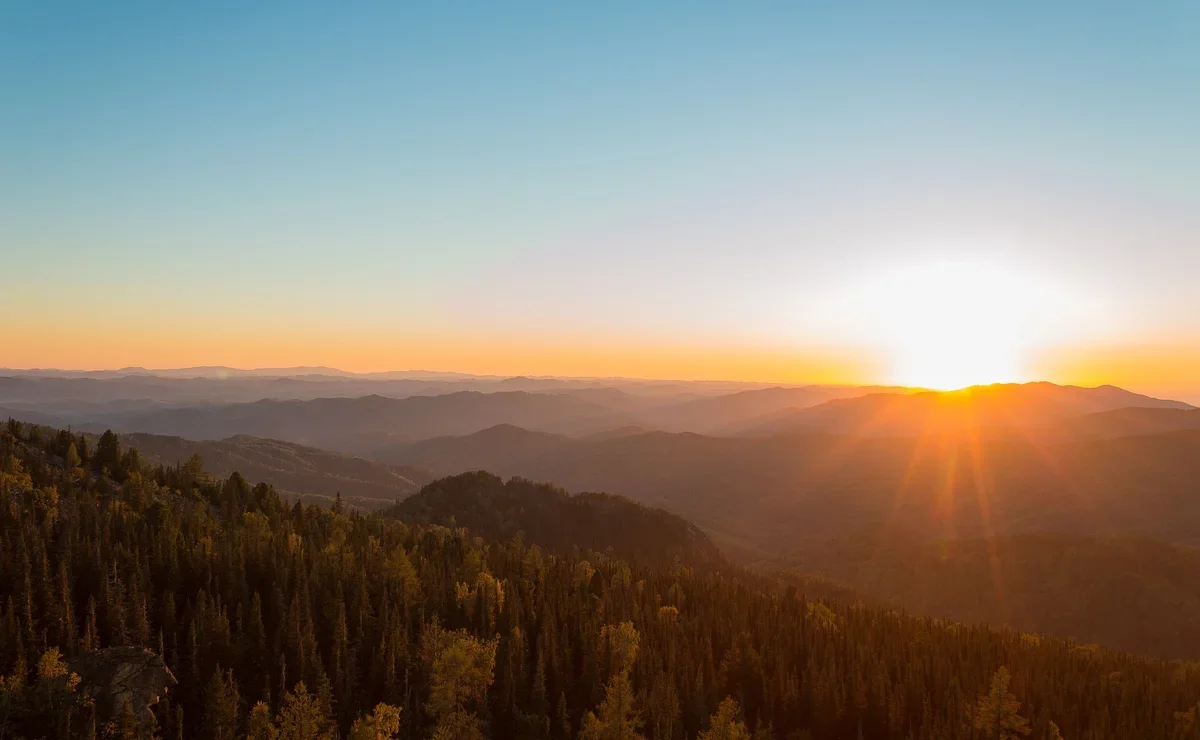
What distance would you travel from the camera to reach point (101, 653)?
78.6 m

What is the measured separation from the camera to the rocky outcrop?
7275cm

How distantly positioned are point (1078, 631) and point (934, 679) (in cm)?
11569

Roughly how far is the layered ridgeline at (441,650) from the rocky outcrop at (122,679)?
4.93ft

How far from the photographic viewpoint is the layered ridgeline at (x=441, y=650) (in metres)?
84.9

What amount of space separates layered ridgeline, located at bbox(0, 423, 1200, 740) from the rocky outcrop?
4.93 ft

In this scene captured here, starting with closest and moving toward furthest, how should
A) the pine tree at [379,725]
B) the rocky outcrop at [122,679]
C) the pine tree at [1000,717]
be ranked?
the rocky outcrop at [122,679], the pine tree at [379,725], the pine tree at [1000,717]

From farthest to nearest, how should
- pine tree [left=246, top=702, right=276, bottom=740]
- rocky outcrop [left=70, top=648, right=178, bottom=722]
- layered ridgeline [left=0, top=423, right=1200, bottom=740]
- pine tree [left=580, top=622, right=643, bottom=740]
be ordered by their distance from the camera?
pine tree [left=580, top=622, right=643, bottom=740], layered ridgeline [left=0, top=423, right=1200, bottom=740], pine tree [left=246, top=702, right=276, bottom=740], rocky outcrop [left=70, top=648, right=178, bottom=722]

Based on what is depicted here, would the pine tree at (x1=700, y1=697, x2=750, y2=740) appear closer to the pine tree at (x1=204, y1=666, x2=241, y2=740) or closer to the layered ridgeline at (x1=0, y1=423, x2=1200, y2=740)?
the layered ridgeline at (x1=0, y1=423, x2=1200, y2=740)

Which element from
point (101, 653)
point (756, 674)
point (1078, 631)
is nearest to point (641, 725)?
point (756, 674)

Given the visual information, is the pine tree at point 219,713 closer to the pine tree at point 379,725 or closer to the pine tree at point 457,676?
the pine tree at point 379,725

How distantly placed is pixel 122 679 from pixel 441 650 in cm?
3818

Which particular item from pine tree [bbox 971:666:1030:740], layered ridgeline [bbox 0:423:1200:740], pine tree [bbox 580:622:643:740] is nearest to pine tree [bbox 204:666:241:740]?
layered ridgeline [bbox 0:423:1200:740]

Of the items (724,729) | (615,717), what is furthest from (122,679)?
(724,729)

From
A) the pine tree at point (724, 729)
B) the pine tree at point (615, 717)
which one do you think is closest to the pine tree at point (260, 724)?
the pine tree at point (615, 717)
